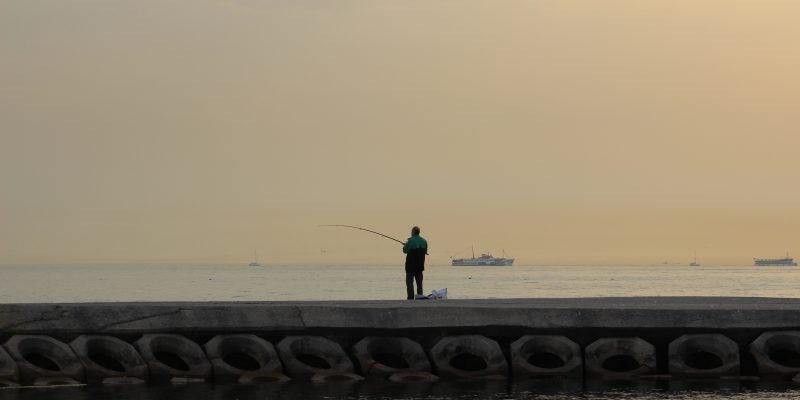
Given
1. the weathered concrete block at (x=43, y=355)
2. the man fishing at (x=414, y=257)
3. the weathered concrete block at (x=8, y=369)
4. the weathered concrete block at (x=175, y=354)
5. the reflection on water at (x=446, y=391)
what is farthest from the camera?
the man fishing at (x=414, y=257)

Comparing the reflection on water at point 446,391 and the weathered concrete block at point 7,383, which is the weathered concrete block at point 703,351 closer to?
the reflection on water at point 446,391

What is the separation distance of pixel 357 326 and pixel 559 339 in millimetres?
2786

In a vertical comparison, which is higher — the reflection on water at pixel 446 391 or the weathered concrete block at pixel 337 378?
the weathered concrete block at pixel 337 378

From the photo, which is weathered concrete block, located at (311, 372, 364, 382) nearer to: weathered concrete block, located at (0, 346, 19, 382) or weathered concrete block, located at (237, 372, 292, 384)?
weathered concrete block, located at (237, 372, 292, 384)

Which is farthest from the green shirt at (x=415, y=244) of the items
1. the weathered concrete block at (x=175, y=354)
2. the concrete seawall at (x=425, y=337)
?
the weathered concrete block at (x=175, y=354)

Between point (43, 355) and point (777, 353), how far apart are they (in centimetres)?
1003

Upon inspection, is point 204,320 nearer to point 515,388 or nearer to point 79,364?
point 79,364

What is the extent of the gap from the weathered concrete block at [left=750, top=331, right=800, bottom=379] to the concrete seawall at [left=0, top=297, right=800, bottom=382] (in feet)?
0.05

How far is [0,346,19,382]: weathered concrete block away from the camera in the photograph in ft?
52.4

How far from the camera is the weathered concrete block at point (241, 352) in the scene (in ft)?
54.7

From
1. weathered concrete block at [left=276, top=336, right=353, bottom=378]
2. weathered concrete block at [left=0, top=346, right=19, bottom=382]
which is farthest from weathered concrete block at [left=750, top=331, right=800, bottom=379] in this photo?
weathered concrete block at [left=0, top=346, right=19, bottom=382]

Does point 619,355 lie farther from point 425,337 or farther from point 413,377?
point 413,377

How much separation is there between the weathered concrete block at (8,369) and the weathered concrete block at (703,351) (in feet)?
28.7

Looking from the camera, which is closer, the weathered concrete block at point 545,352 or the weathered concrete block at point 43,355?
the weathered concrete block at point 43,355
